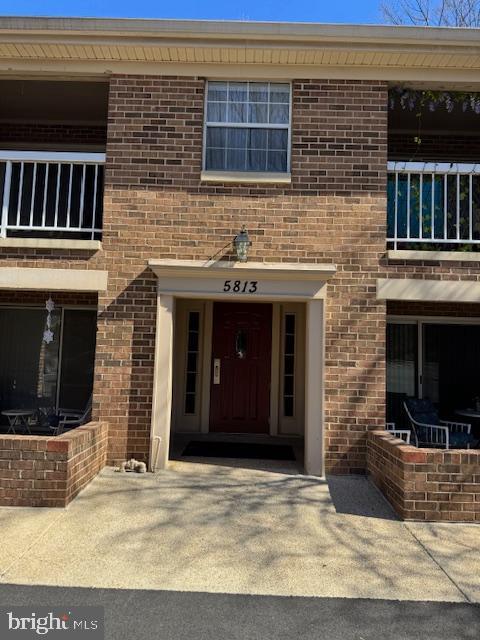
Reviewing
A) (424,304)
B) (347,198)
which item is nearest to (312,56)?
(347,198)

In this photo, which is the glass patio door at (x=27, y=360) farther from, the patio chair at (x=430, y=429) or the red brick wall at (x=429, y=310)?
the patio chair at (x=430, y=429)

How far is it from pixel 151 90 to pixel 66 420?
15.9 feet

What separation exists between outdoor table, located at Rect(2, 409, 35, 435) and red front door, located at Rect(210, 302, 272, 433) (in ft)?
9.57

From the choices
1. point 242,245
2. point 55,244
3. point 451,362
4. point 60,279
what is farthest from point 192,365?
point 451,362

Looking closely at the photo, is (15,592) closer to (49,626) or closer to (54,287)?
(49,626)

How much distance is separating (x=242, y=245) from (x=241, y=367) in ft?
10.1

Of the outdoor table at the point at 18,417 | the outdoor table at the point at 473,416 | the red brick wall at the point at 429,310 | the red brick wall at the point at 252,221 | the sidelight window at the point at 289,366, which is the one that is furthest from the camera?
the sidelight window at the point at 289,366

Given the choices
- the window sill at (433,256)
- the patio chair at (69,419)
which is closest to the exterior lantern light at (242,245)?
the window sill at (433,256)

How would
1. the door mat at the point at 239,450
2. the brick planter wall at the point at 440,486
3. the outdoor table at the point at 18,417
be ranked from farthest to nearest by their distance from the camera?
the outdoor table at the point at 18,417 < the door mat at the point at 239,450 < the brick planter wall at the point at 440,486

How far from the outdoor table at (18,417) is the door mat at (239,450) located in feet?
8.21

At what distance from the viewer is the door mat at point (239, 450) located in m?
7.24

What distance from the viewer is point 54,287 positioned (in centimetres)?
653

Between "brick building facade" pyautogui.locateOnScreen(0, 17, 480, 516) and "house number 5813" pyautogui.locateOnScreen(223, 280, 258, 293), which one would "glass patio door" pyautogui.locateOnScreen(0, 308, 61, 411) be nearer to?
"brick building facade" pyautogui.locateOnScreen(0, 17, 480, 516)

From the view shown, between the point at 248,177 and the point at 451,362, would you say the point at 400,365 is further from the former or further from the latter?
the point at 248,177
